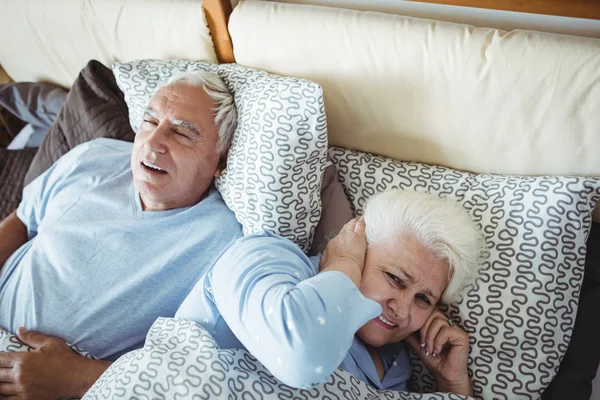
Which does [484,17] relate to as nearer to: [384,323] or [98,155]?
[384,323]

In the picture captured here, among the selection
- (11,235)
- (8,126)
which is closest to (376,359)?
(11,235)

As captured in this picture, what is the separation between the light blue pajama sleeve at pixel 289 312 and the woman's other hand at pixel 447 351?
0.31 meters

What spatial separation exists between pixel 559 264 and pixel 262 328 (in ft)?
2.58

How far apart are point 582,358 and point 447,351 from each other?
346mm

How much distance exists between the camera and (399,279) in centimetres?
118

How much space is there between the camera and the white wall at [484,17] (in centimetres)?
133

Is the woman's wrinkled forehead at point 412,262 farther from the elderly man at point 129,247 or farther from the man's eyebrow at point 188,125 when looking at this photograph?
the man's eyebrow at point 188,125

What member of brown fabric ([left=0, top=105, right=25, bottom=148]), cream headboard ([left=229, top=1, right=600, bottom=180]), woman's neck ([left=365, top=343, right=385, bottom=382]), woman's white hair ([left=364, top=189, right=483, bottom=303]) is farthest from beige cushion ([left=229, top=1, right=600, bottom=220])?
brown fabric ([left=0, top=105, right=25, bottom=148])

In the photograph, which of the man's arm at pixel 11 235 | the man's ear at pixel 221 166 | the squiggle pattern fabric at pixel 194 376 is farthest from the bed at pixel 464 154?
the man's arm at pixel 11 235

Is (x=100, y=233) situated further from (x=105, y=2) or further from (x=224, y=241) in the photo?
(x=105, y=2)

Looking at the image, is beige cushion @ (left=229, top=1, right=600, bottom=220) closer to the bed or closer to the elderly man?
the bed

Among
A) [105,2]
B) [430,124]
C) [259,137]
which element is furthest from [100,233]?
[430,124]

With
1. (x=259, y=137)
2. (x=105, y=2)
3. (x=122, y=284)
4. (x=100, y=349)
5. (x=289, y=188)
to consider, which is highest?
(x=105, y=2)

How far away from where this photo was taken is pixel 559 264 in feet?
3.98
